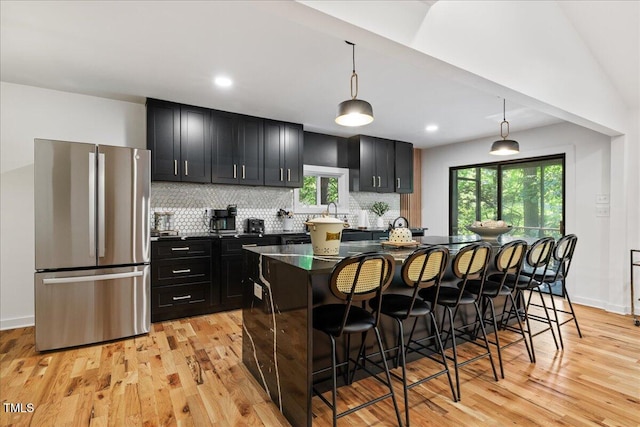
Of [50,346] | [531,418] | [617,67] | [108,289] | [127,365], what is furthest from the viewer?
[617,67]

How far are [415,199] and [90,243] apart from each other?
5.51m

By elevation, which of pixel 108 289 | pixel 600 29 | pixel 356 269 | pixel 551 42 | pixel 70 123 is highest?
pixel 600 29

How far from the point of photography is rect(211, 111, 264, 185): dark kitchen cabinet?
4281 mm

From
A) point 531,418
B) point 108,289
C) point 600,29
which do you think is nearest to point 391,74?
point 600,29

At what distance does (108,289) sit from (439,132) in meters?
4.94

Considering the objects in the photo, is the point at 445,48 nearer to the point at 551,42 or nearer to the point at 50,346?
the point at 551,42

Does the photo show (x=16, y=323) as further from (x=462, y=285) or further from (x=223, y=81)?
(x=462, y=285)

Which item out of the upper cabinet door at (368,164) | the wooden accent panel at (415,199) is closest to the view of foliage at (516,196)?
the wooden accent panel at (415,199)

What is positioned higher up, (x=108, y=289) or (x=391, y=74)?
(x=391, y=74)

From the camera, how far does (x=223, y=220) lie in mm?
4512

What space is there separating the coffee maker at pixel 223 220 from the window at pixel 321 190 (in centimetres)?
109

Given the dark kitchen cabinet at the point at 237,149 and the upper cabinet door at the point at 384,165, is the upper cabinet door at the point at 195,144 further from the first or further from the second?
the upper cabinet door at the point at 384,165

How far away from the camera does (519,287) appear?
3010mm

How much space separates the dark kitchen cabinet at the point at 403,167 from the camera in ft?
19.9
